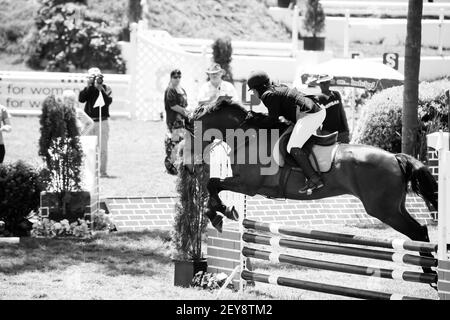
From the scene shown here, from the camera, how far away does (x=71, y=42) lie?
23250 mm

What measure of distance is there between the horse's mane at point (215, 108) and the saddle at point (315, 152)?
1.63 ft

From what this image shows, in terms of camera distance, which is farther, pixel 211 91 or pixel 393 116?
pixel 393 116

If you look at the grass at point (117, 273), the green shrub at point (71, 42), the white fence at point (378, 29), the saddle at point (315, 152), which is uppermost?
the white fence at point (378, 29)

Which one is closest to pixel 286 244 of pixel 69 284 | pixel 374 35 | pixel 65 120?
pixel 69 284

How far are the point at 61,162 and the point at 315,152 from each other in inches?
129

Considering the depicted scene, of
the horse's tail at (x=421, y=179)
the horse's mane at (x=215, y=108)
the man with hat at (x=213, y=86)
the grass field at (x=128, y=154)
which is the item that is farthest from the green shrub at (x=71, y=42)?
the horse's tail at (x=421, y=179)

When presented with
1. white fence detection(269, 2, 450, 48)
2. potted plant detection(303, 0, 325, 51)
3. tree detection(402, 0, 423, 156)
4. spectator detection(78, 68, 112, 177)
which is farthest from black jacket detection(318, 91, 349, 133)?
white fence detection(269, 2, 450, 48)

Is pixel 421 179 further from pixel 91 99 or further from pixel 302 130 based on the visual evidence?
pixel 91 99

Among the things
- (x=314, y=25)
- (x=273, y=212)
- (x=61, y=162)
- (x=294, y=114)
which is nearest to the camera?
(x=294, y=114)

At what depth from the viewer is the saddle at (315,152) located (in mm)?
9102

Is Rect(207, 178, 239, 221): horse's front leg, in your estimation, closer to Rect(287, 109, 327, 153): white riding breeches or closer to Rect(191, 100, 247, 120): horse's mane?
Rect(191, 100, 247, 120): horse's mane

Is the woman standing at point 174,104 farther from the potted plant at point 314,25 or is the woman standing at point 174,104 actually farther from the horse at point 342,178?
the potted plant at point 314,25

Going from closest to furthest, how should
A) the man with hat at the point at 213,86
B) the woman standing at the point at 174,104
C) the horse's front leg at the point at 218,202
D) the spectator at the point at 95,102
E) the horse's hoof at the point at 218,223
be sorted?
the horse's hoof at the point at 218,223, the horse's front leg at the point at 218,202, the man with hat at the point at 213,86, the woman standing at the point at 174,104, the spectator at the point at 95,102

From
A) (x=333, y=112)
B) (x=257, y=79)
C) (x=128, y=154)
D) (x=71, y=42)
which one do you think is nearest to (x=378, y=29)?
(x=71, y=42)
